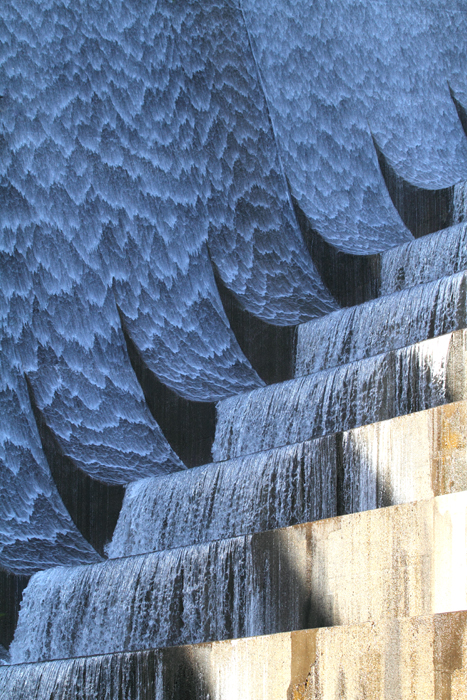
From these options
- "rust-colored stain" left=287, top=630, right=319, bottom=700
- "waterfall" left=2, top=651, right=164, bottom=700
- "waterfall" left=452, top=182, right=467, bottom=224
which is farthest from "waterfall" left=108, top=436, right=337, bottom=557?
"waterfall" left=452, top=182, right=467, bottom=224

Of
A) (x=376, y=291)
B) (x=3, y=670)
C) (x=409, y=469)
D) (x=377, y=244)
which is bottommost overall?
(x=3, y=670)

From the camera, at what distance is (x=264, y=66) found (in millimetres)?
11680

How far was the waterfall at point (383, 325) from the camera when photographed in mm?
8289

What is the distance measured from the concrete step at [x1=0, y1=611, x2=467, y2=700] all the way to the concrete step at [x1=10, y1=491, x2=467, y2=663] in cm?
21

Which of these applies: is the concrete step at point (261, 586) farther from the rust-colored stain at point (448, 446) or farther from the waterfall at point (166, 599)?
the rust-colored stain at point (448, 446)

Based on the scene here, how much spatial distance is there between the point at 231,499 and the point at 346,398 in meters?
1.18

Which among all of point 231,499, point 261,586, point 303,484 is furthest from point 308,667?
point 231,499

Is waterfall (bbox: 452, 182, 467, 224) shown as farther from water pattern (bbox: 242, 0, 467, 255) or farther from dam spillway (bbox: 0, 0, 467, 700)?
water pattern (bbox: 242, 0, 467, 255)

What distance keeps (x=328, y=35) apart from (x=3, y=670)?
897 centimetres

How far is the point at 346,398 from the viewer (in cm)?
784

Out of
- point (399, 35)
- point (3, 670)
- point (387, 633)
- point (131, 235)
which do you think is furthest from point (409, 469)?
point (399, 35)

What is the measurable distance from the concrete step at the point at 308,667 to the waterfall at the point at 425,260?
581cm

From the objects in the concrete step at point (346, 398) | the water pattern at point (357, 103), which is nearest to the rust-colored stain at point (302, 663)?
the concrete step at point (346, 398)

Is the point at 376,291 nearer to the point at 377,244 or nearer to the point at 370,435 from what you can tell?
the point at 377,244
